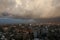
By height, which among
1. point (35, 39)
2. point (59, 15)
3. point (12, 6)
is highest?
point (12, 6)

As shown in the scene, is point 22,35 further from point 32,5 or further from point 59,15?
point 59,15

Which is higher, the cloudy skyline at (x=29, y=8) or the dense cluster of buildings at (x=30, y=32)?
the cloudy skyline at (x=29, y=8)

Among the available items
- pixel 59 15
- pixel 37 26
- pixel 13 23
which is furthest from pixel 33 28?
pixel 59 15

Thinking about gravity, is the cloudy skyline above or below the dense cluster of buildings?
above

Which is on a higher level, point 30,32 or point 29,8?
point 29,8
